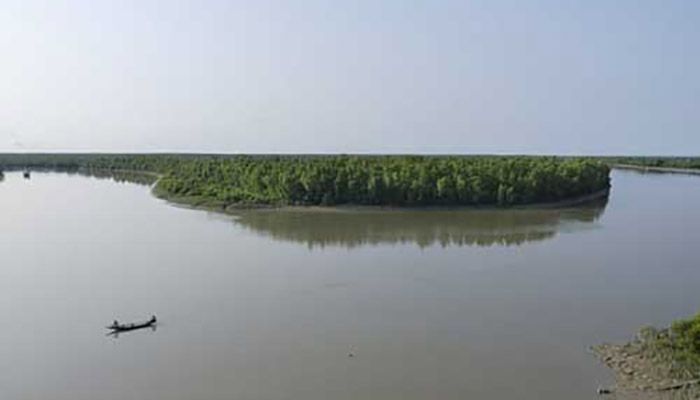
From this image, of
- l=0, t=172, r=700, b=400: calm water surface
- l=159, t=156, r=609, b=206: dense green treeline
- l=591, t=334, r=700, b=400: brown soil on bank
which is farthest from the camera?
l=159, t=156, r=609, b=206: dense green treeline

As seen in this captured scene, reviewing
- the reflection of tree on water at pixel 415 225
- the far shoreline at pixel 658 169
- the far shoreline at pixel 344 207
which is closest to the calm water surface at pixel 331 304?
the reflection of tree on water at pixel 415 225

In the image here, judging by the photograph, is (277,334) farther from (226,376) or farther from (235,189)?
(235,189)

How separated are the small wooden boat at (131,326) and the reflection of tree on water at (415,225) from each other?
11624 millimetres

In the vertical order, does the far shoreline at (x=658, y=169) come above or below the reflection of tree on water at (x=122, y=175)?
above

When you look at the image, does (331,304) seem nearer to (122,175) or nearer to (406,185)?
(406,185)

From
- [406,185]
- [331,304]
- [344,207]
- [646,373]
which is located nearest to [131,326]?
[331,304]

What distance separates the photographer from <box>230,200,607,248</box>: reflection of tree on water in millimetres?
28750

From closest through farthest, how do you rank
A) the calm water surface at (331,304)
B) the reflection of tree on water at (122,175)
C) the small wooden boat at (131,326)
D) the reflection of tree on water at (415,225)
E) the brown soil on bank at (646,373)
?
the brown soil on bank at (646,373), the calm water surface at (331,304), the small wooden boat at (131,326), the reflection of tree on water at (415,225), the reflection of tree on water at (122,175)

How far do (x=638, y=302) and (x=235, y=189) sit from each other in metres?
29.7

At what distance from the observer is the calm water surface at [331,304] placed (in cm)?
1268

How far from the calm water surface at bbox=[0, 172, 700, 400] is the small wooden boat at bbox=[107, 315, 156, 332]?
1.21ft

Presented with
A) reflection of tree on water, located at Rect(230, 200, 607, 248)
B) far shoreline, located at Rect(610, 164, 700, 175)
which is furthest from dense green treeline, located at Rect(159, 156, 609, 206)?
far shoreline, located at Rect(610, 164, 700, 175)

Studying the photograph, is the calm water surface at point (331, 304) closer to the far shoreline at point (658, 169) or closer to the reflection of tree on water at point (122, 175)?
the reflection of tree on water at point (122, 175)

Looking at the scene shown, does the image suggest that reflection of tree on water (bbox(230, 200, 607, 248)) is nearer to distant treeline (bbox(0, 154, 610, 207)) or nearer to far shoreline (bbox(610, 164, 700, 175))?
distant treeline (bbox(0, 154, 610, 207))
